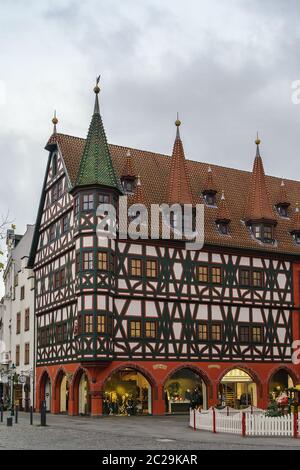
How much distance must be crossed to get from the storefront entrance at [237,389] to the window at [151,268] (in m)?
8.64

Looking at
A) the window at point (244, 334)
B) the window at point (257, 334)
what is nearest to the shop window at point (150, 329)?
the window at point (244, 334)

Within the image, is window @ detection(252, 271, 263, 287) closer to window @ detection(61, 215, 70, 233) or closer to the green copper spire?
the green copper spire

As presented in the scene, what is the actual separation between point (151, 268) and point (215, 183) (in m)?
9.95

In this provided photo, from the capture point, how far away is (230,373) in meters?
50.5

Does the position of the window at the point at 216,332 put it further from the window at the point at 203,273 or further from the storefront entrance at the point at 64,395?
the storefront entrance at the point at 64,395

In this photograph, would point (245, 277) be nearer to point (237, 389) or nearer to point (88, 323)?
point (237, 389)

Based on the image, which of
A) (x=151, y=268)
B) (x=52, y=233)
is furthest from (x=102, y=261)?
(x=52, y=233)

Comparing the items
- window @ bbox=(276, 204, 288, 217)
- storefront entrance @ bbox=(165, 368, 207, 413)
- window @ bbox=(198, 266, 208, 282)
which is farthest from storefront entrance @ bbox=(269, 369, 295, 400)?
window @ bbox=(276, 204, 288, 217)

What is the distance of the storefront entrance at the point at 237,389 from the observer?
50.6 metres

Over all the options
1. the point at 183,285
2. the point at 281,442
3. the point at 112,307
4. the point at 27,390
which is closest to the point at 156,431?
the point at 281,442

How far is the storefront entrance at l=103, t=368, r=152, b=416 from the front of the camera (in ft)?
157

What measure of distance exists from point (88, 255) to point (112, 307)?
11.0 ft

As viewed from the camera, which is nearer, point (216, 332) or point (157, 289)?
point (157, 289)

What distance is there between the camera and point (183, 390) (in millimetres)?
53250
